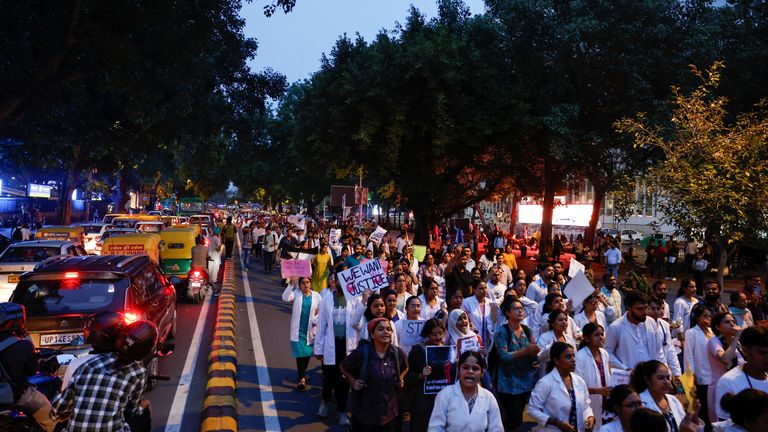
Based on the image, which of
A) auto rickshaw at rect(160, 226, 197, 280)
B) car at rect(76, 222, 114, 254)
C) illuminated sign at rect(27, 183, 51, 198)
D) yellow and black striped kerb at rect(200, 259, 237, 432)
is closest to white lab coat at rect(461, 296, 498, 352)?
yellow and black striped kerb at rect(200, 259, 237, 432)

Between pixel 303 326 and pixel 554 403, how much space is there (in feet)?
14.3

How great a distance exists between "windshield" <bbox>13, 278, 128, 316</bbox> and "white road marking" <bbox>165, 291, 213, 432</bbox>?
1.51m

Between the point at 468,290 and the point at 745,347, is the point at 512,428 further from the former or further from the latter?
the point at 468,290

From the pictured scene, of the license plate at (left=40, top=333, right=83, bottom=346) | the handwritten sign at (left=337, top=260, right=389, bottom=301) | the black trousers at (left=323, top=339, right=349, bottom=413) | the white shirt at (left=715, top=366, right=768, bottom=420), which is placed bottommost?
the black trousers at (left=323, top=339, right=349, bottom=413)

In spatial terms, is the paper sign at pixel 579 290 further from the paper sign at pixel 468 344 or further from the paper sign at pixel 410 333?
the paper sign at pixel 410 333

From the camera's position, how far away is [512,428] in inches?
248

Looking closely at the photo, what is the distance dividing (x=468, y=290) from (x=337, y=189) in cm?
2104

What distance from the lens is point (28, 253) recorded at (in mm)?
13750

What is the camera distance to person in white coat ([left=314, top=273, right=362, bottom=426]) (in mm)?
7340

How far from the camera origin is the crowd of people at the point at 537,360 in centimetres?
431

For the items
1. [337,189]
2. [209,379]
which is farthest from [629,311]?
[337,189]

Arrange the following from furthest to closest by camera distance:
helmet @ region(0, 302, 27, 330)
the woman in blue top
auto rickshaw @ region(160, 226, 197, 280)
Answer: auto rickshaw @ region(160, 226, 197, 280) → the woman in blue top → helmet @ region(0, 302, 27, 330)

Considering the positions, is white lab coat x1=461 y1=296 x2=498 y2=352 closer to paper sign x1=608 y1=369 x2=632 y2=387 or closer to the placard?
the placard

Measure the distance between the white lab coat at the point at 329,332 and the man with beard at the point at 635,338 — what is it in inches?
115
